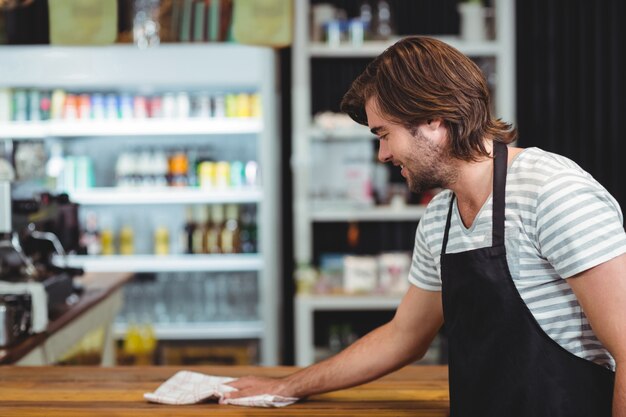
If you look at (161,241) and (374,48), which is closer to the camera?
(374,48)

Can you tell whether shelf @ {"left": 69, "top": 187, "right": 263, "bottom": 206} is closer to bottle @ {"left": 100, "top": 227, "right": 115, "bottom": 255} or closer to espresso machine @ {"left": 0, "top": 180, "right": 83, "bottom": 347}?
bottle @ {"left": 100, "top": 227, "right": 115, "bottom": 255}

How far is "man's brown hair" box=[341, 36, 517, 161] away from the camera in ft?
5.14

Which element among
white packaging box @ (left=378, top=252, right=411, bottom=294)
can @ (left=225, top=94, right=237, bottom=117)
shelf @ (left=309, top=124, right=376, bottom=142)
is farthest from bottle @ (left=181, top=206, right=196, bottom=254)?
white packaging box @ (left=378, top=252, right=411, bottom=294)

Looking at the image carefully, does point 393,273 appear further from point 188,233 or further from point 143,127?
point 143,127

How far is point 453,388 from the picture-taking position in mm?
1684

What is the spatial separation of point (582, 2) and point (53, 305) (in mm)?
3249

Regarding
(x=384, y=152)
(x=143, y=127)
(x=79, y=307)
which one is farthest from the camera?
(x=143, y=127)

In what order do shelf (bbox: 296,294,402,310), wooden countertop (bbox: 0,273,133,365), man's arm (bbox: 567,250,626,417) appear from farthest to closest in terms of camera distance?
1. shelf (bbox: 296,294,402,310)
2. wooden countertop (bbox: 0,273,133,365)
3. man's arm (bbox: 567,250,626,417)

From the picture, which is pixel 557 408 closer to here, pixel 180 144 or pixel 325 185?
A: pixel 325 185

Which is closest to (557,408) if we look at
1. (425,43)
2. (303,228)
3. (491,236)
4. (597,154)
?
(491,236)

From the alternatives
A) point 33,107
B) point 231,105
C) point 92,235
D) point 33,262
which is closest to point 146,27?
point 231,105

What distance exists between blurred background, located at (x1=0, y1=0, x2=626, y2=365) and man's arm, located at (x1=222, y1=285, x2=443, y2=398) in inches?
97.4

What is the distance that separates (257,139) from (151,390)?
3117mm

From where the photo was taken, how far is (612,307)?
55.6 inches
